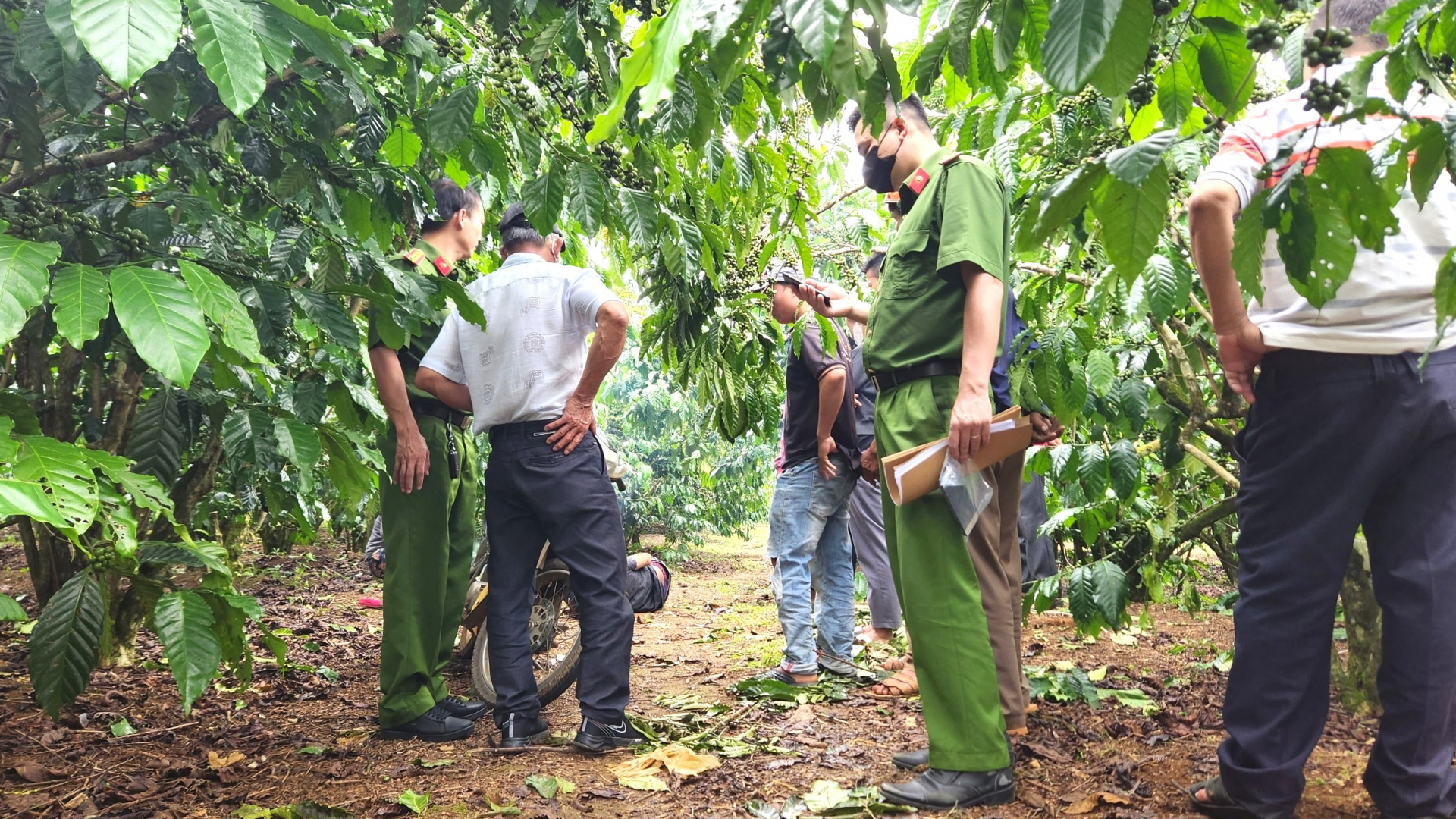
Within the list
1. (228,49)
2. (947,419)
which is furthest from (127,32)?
(947,419)

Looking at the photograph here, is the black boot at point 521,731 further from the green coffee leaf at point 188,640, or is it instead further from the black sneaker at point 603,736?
the green coffee leaf at point 188,640

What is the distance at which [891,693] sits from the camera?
3590 millimetres

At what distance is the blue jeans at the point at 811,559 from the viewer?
3834 mm

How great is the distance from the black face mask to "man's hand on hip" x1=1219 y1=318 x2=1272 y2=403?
3.41 ft

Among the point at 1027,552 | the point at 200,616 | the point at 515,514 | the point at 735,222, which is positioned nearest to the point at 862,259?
the point at 1027,552

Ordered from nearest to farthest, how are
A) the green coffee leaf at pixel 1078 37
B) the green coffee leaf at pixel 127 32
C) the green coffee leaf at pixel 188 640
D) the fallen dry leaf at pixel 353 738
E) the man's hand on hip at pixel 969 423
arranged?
the green coffee leaf at pixel 1078 37 → the green coffee leaf at pixel 127 32 → the green coffee leaf at pixel 188 640 → the man's hand on hip at pixel 969 423 → the fallen dry leaf at pixel 353 738

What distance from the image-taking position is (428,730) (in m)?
3.13

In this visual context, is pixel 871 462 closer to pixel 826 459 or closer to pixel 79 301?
pixel 826 459

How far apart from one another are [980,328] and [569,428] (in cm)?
128

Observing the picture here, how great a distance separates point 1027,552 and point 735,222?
2360mm

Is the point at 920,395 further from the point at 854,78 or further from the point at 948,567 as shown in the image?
the point at 854,78

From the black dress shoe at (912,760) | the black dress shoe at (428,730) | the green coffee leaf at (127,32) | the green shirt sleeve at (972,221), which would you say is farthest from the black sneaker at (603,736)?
the green coffee leaf at (127,32)

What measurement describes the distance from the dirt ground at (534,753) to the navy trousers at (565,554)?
0.66 ft

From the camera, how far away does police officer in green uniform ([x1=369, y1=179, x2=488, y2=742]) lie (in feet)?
10.3
